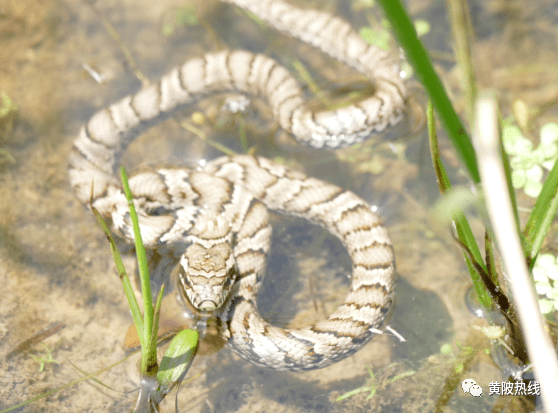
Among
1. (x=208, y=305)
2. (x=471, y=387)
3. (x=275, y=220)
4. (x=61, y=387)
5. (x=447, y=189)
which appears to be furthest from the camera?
(x=275, y=220)

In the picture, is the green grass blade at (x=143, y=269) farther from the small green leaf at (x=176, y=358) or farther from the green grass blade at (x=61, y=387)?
the green grass blade at (x=61, y=387)


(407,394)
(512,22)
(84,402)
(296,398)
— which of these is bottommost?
(84,402)

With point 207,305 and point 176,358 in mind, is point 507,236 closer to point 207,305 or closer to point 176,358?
point 207,305

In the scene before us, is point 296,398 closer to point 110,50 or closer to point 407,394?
point 407,394

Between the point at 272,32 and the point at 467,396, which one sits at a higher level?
the point at 272,32

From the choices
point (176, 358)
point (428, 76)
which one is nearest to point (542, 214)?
point (428, 76)

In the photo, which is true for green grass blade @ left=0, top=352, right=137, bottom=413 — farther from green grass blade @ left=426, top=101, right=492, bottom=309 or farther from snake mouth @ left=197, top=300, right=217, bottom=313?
green grass blade @ left=426, top=101, right=492, bottom=309

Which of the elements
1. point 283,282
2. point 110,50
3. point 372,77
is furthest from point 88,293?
point 372,77
